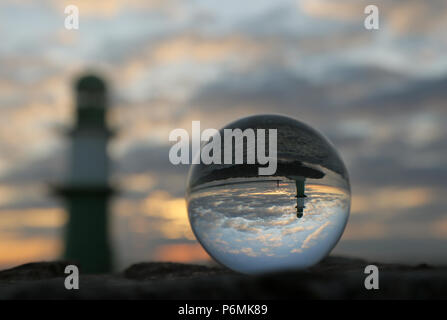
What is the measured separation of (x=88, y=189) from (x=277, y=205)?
1788cm

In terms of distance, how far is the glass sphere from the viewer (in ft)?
13.7

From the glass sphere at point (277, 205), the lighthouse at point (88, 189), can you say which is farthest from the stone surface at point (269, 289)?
the lighthouse at point (88, 189)

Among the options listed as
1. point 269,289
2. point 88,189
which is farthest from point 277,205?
point 88,189

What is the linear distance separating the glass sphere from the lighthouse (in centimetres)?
1686

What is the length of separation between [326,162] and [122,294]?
2.45m

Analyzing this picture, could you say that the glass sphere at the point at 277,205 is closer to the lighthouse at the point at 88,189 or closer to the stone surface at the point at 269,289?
the stone surface at the point at 269,289

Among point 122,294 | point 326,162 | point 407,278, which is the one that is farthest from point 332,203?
point 122,294

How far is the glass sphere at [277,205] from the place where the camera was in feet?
13.7

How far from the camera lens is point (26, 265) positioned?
586 cm

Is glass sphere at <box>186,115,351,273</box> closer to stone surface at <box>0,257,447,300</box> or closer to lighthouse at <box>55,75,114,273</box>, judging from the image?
stone surface at <box>0,257,447,300</box>

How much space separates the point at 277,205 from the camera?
13.7ft

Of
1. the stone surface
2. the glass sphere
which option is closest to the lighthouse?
the glass sphere

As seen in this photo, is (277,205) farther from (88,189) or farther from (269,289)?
(88,189)
